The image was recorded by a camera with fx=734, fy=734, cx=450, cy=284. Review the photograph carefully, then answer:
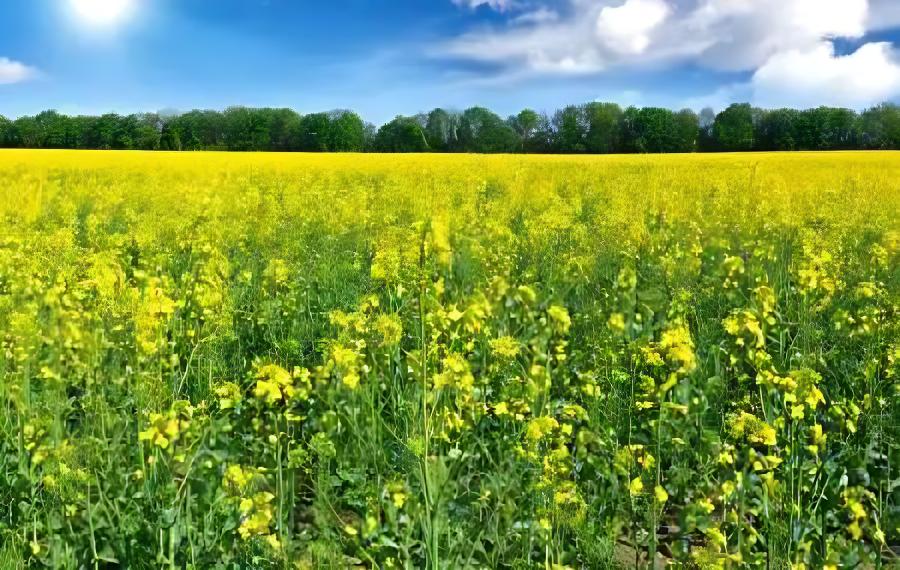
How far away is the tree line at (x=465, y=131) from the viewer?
60375 millimetres

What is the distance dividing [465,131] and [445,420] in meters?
63.1

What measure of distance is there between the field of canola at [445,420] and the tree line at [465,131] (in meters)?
53.6

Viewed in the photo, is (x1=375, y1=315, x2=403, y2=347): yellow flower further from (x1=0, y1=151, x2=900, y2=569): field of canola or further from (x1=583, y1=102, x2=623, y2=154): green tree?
(x1=583, y1=102, x2=623, y2=154): green tree

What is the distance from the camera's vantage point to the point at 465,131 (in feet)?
212

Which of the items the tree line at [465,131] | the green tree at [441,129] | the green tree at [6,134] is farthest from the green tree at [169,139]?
the green tree at [441,129]

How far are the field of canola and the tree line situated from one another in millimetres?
53623

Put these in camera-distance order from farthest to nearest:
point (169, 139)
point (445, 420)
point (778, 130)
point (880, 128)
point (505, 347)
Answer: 1. point (778, 130)
2. point (169, 139)
3. point (880, 128)
4. point (505, 347)
5. point (445, 420)

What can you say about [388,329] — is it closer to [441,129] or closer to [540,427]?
[540,427]

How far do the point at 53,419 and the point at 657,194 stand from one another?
9.81 metres

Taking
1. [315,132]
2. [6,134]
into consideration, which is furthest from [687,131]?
[6,134]

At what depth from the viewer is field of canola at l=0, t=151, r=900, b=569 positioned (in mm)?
3049

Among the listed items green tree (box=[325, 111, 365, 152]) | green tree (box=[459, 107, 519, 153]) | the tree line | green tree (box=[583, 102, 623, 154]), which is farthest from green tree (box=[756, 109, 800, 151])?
green tree (box=[325, 111, 365, 152])

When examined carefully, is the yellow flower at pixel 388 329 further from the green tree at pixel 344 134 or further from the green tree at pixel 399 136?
the green tree at pixel 344 134

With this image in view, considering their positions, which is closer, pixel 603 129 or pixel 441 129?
pixel 441 129
